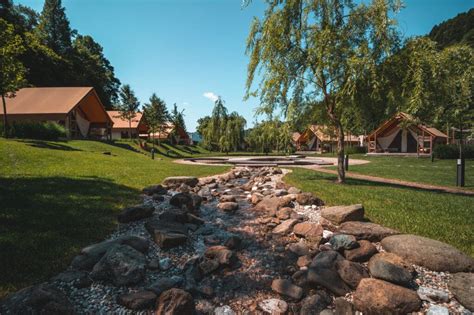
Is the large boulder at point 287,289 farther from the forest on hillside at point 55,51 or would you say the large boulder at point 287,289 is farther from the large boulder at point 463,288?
the forest on hillside at point 55,51

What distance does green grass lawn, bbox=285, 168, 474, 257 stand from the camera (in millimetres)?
4570

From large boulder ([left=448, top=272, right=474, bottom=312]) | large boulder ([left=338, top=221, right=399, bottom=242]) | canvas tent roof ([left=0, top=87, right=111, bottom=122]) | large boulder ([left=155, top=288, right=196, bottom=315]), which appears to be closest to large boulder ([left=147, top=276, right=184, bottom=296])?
large boulder ([left=155, top=288, right=196, bottom=315])

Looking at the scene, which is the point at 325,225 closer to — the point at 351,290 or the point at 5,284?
the point at 351,290

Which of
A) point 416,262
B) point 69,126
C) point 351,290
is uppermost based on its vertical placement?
point 69,126

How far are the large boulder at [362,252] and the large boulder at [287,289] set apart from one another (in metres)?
1.22

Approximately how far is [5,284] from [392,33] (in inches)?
458

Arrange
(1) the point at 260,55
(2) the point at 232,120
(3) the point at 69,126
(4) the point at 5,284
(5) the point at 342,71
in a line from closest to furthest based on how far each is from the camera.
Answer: (4) the point at 5,284 → (5) the point at 342,71 → (1) the point at 260,55 → (3) the point at 69,126 → (2) the point at 232,120

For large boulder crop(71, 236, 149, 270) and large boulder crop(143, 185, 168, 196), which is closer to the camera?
large boulder crop(71, 236, 149, 270)

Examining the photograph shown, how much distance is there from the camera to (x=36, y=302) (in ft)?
8.62

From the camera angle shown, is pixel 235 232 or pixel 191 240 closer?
pixel 191 240

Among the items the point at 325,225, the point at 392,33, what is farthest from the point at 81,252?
the point at 392,33

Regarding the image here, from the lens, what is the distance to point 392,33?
8.66 meters

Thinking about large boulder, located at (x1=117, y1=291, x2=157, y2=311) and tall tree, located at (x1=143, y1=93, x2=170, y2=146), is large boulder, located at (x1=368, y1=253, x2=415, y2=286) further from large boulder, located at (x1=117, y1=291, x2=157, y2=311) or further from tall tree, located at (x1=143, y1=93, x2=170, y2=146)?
tall tree, located at (x1=143, y1=93, x2=170, y2=146)

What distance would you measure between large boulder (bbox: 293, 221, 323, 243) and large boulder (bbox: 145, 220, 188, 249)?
2.37 meters
